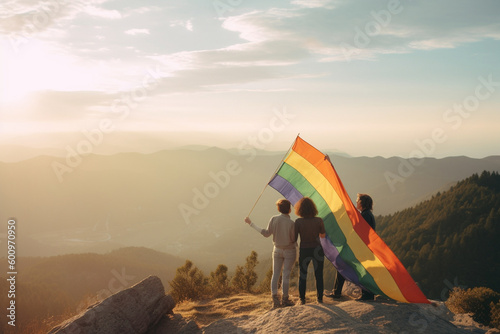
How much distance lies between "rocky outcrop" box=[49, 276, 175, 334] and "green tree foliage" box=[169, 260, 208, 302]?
9.31 ft

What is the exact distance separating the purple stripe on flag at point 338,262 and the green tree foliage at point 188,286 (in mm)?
5946

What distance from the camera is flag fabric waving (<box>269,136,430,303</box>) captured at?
8.14m

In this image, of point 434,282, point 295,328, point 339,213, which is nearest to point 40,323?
point 295,328

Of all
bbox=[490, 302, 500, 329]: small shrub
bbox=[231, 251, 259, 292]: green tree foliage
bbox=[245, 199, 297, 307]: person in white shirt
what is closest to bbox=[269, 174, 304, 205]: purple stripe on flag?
bbox=[245, 199, 297, 307]: person in white shirt

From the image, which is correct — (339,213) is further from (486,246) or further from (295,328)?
(486,246)

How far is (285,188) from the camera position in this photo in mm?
10695

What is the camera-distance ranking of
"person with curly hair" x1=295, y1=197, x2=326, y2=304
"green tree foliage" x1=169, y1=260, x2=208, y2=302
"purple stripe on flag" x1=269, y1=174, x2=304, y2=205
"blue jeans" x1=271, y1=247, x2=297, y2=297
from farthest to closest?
"green tree foliage" x1=169, y1=260, x2=208, y2=302, "purple stripe on flag" x1=269, y1=174, x2=304, y2=205, "blue jeans" x1=271, y1=247, x2=297, y2=297, "person with curly hair" x1=295, y1=197, x2=326, y2=304

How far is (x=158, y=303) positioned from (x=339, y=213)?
18.5 feet

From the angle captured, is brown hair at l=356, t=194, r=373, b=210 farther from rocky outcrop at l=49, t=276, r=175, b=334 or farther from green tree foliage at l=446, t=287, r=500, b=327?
green tree foliage at l=446, t=287, r=500, b=327

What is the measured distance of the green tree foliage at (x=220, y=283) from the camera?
44.2 feet

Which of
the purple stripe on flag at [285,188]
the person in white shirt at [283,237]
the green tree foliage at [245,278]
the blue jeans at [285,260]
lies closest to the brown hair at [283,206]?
the person in white shirt at [283,237]

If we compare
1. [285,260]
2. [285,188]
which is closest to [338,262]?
[285,260]

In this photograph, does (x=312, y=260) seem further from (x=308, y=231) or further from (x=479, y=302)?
(x=479, y=302)

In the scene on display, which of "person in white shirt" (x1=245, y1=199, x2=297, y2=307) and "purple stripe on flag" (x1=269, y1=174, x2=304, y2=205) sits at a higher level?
"purple stripe on flag" (x1=269, y1=174, x2=304, y2=205)
